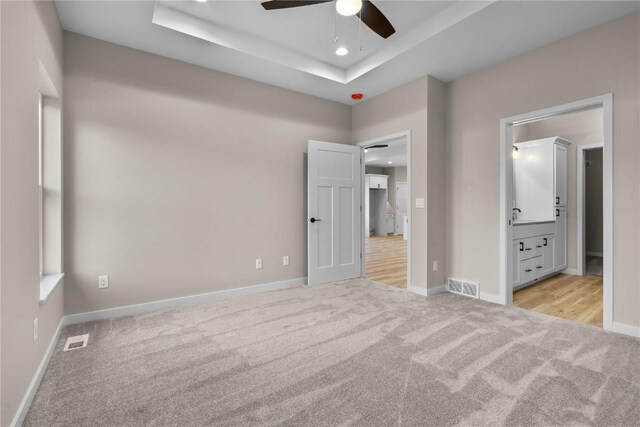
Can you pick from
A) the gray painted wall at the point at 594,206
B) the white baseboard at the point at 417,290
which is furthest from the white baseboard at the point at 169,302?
the gray painted wall at the point at 594,206

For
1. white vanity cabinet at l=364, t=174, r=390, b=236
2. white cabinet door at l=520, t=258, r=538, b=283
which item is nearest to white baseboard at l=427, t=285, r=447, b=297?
white cabinet door at l=520, t=258, r=538, b=283

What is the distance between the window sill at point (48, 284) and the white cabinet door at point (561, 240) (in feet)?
19.4

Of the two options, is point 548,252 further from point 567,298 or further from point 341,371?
point 341,371

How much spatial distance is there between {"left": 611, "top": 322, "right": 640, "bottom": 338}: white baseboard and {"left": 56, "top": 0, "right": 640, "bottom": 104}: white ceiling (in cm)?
258

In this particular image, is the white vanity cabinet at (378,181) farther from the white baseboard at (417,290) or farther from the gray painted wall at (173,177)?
the white baseboard at (417,290)

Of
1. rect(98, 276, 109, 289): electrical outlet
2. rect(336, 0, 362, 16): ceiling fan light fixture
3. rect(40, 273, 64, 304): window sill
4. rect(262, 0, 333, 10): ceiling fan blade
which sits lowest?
rect(98, 276, 109, 289): electrical outlet

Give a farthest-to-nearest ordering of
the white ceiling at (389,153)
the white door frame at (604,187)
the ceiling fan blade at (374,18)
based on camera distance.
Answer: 1. the white ceiling at (389,153)
2. the white door frame at (604,187)
3. the ceiling fan blade at (374,18)

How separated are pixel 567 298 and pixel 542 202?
168 centimetres

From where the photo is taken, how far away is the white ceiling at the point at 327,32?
2.60m

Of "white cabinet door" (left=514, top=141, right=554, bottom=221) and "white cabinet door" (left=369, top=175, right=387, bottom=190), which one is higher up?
"white cabinet door" (left=369, top=175, right=387, bottom=190)

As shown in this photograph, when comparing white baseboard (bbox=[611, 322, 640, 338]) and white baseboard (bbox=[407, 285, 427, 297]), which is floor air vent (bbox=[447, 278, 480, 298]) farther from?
white baseboard (bbox=[611, 322, 640, 338])

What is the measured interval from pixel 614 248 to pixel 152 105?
4530mm

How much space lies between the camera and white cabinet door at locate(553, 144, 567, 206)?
183 inches

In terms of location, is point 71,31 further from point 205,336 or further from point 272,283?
point 272,283
